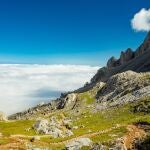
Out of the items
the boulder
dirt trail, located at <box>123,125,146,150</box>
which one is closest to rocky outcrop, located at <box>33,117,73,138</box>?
dirt trail, located at <box>123,125,146,150</box>

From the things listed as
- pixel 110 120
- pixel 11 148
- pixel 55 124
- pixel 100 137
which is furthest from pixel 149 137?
pixel 110 120

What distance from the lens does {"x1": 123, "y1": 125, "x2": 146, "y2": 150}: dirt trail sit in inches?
2586

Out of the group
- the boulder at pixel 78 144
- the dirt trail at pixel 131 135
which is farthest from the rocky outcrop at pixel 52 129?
the boulder at pixel 78 144

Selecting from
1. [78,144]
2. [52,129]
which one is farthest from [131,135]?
[52,129]

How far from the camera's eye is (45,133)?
94.8 meters

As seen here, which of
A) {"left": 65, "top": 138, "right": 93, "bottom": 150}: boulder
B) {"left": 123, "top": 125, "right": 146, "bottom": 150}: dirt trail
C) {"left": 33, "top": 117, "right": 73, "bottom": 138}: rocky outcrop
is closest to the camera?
{"left": 123, "top": 125, "right": 146, "bottom": 150}: dirt trail

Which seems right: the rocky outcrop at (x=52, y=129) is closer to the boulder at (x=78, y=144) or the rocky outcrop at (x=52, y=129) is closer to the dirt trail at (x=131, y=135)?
the dirt trail at (x=131, y=135)

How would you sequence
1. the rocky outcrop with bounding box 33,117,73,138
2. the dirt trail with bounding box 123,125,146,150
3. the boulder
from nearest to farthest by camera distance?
the dirt trail with bounding box 123,125,146,150
the boulder
the rocky outcrop with bounding box 33,117,73,138

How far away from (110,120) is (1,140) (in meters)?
46.3

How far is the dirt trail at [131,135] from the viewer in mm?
65675

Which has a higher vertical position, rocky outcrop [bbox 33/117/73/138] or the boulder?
rocky outcrop [bbox 33/117/73/138]

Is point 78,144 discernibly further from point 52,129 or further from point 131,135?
point 52,129

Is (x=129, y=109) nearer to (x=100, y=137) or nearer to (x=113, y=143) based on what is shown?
(x=100, y=137)

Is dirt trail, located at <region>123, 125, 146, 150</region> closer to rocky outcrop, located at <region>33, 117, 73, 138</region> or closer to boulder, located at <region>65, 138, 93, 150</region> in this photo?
boulder, located at <region>65, 138, 93, 150</region>
